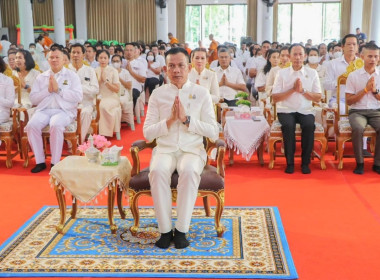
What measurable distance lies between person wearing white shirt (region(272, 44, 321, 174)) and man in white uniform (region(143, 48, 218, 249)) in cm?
197

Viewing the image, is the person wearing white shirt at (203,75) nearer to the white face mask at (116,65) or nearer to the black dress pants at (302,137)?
the black dress pants at (302,137)

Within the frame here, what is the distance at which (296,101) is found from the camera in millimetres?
5820

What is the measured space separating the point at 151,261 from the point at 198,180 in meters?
0.64

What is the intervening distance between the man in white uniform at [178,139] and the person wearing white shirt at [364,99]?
2351 millimetres

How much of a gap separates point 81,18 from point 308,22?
9608mm

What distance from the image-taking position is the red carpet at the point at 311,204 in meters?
3.32

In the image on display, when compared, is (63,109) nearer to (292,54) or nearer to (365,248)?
(292,54)

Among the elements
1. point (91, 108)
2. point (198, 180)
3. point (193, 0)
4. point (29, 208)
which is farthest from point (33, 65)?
point (193, 0)

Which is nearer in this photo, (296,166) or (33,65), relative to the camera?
(296,166)

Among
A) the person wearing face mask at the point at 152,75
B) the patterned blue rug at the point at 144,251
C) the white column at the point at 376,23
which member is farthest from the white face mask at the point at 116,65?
the white column at the point at 376,23

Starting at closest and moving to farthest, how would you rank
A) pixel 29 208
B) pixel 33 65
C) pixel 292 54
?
pixel 29 208, pixel 292 54, pixel 33 65

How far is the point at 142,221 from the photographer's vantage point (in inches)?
161

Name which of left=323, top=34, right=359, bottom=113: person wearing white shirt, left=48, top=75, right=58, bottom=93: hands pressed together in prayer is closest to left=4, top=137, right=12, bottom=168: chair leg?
left=48, top=75, right=58, bottom=93: hands pressed together in prayer

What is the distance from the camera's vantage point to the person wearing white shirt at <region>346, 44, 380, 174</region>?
220 inches
